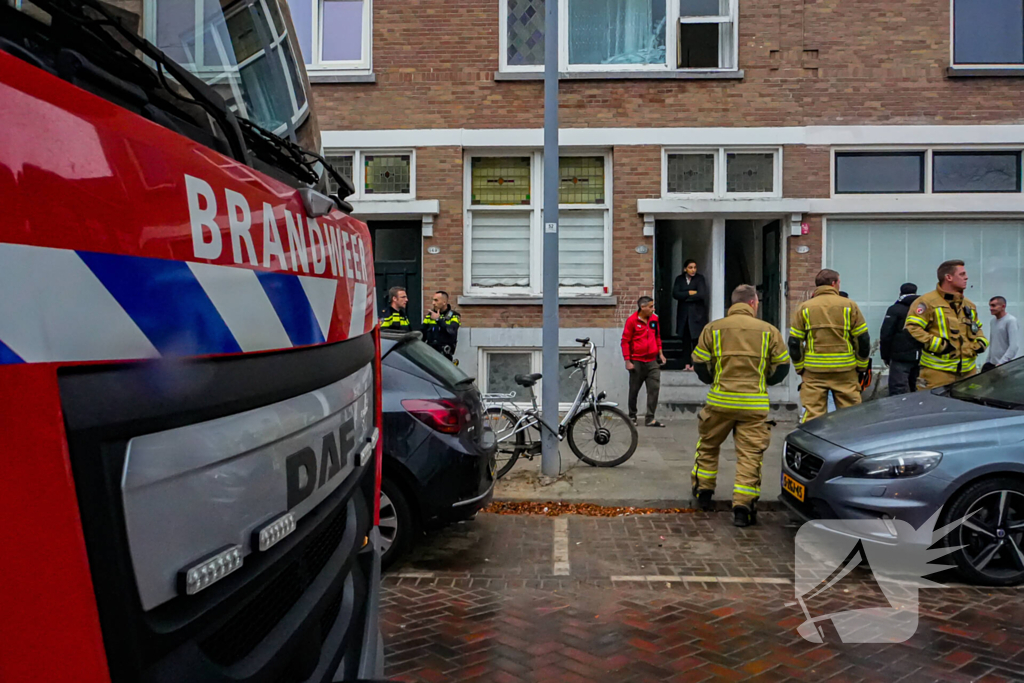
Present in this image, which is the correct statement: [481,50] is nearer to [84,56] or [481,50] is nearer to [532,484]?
[532,484]

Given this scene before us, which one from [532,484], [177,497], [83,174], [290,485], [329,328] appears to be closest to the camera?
[83,174]

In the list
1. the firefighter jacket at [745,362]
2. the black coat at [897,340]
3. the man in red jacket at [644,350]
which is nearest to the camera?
the firefighter jacket at [745,362]

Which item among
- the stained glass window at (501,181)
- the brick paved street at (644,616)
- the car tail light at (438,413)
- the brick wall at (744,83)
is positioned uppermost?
the brick wall at (744,83)

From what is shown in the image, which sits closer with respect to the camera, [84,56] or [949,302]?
[84,56]

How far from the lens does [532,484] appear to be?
297 inches

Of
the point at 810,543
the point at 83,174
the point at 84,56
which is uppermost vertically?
the point at 84,56

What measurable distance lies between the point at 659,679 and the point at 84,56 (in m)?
3.39

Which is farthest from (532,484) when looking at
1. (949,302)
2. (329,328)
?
(329,328)

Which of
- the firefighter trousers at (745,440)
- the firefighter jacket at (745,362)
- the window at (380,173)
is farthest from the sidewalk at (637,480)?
the window at (380,173)

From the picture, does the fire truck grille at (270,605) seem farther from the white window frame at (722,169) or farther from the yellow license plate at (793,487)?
the white window frame at (722,169)

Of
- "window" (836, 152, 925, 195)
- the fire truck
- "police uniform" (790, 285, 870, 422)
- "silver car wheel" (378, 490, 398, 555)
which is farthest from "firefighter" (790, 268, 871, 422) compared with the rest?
the fire truck

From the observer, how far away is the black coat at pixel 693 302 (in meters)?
12.3

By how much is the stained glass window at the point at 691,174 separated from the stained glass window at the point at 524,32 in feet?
8.85

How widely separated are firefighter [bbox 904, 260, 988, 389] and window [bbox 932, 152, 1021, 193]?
497cm
